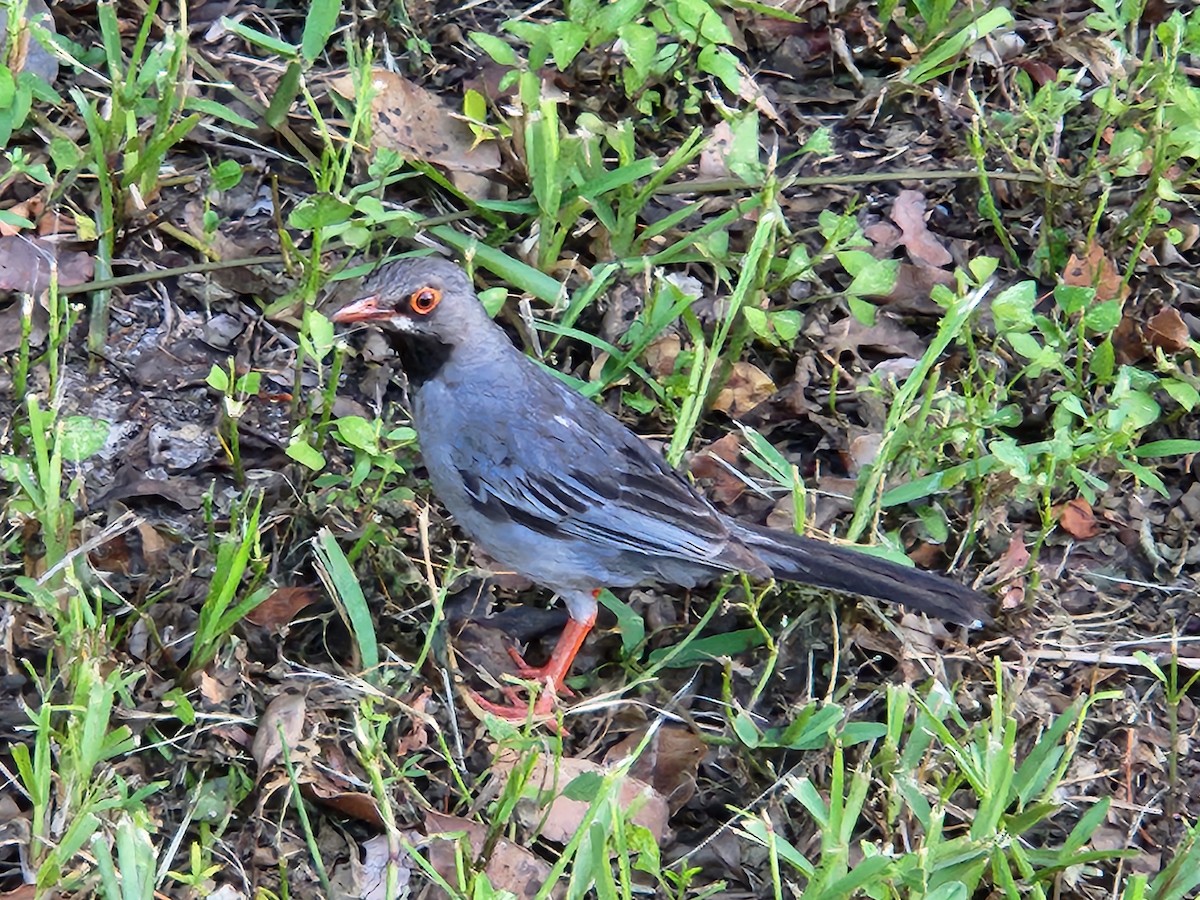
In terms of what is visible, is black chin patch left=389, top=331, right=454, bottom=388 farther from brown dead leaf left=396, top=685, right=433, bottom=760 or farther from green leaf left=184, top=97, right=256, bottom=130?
green leaf left=184, top=97, right=256, bottom=130

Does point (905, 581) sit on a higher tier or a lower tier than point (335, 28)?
lower

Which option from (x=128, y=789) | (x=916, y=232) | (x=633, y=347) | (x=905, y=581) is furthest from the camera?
(x=916, y=232)

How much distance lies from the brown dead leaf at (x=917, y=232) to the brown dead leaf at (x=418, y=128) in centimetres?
187

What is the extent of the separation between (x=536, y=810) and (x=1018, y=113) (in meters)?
4.21

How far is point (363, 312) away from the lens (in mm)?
5625

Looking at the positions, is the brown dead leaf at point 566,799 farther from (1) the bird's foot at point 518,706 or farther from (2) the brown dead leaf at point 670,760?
(1) the bird's foot at point 518,706

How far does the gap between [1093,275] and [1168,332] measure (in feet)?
1.36

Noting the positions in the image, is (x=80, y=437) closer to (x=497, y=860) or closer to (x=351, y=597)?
(x=351, y=597)

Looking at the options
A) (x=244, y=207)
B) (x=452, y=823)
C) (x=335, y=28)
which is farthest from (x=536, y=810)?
(x=335, y=28)

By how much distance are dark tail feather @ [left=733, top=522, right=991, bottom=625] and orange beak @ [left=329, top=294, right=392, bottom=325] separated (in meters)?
1.50

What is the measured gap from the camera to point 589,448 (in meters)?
5.80

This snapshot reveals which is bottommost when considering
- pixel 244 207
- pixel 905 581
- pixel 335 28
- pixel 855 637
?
pixel 855 637

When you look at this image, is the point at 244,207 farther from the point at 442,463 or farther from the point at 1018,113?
the point at 1018,113

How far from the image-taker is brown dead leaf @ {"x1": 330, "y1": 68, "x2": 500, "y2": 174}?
694 centimetres
